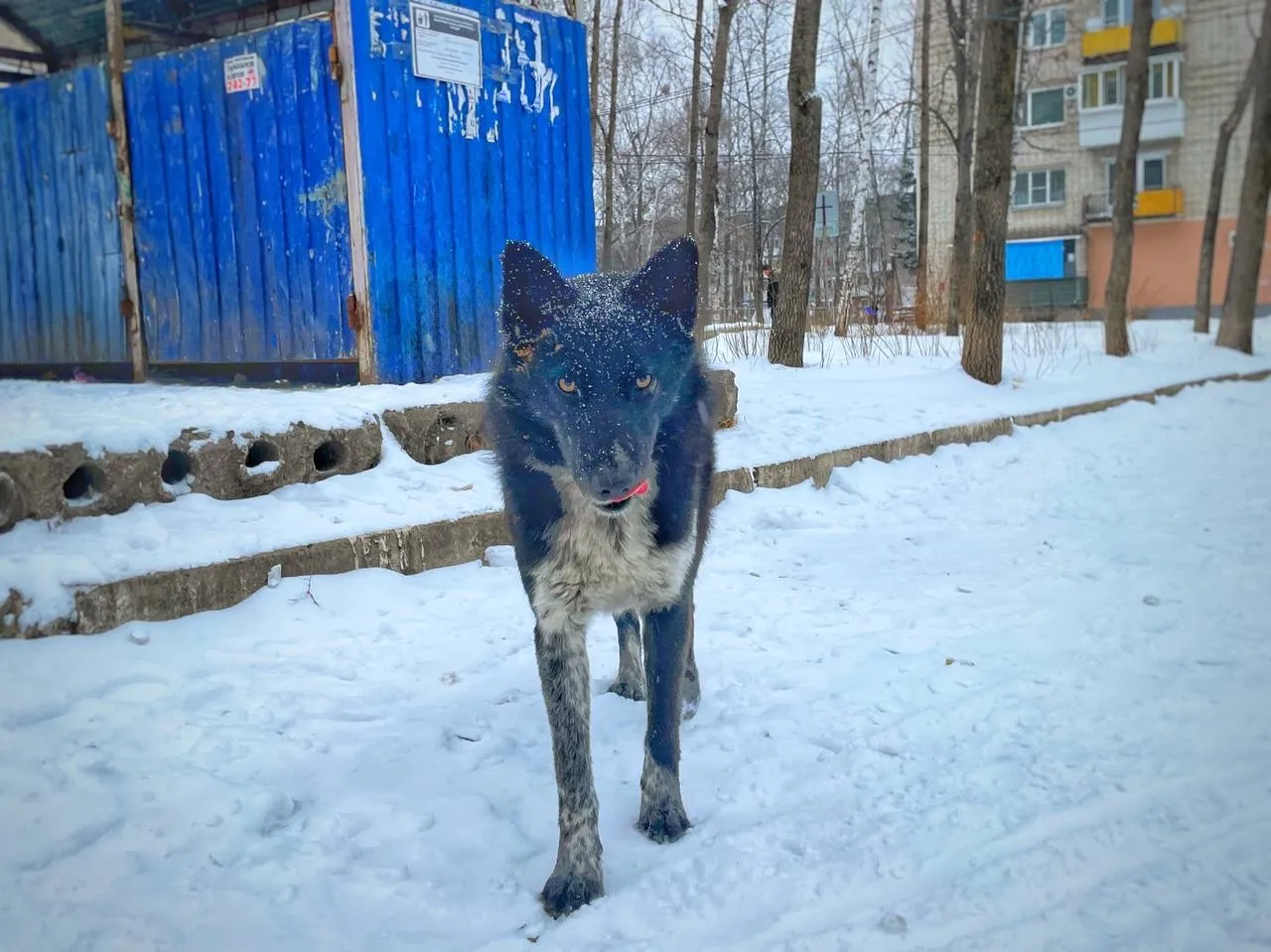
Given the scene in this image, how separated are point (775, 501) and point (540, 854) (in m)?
4.05

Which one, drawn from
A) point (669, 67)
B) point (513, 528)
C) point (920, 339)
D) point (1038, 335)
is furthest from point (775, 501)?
point (669, 67)

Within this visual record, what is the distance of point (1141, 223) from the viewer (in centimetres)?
3434

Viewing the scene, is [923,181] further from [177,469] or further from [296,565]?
[296,565]

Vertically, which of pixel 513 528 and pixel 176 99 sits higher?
pixel 176 99

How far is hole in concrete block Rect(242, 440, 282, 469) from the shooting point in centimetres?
474

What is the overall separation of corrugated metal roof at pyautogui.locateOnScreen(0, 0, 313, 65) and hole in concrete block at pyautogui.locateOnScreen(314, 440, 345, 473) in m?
5.83

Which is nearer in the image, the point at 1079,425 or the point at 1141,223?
the point at 1079,425

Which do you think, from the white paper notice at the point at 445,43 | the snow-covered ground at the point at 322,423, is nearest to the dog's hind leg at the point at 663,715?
the snow-covered ground at the point at 322,423

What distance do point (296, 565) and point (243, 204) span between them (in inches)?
187

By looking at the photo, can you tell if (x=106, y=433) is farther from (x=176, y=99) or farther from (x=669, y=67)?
(x=669, y=67)

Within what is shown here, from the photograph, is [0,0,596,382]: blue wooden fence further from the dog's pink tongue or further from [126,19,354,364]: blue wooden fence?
the dog's pink tongue

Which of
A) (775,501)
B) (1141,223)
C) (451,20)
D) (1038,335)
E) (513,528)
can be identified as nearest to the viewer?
(513,528)

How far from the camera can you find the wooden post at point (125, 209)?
8.16 metres

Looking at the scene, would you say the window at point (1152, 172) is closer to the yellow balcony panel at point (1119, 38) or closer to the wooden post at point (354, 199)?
the yellow balcony panel at point (1119, 38)
